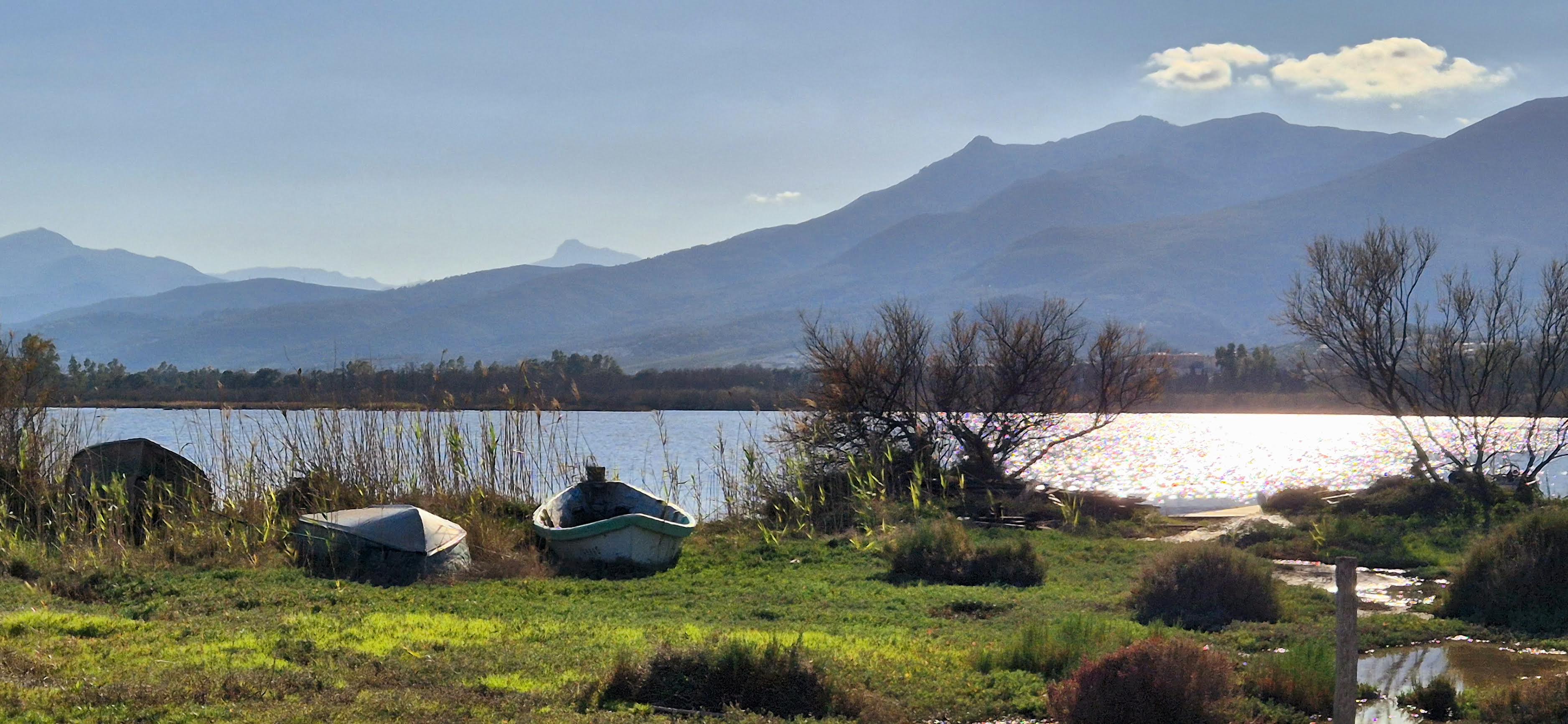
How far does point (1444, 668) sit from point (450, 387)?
106 feet

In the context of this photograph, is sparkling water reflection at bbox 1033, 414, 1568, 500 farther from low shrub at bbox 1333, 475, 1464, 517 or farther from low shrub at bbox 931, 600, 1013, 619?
low shrub at bbox 931, 600, 1013, 619

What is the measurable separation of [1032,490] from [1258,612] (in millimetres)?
12166

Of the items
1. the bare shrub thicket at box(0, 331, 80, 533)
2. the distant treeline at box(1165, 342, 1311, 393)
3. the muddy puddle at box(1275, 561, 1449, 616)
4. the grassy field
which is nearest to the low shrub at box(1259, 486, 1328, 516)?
the muddy puddle at box(1275, 561, 1449, 616)

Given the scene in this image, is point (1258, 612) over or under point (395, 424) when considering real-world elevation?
under

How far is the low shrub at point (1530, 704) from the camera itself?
6.70 meters

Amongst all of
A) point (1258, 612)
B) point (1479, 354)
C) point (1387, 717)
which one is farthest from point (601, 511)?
point (1479, 354)

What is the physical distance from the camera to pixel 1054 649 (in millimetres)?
8211

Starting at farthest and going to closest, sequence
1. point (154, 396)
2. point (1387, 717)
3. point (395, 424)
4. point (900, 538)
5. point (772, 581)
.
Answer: point (154, 396) → point (395, 424) → point (900, 538) → point (772, 581) → point (1387, 717)

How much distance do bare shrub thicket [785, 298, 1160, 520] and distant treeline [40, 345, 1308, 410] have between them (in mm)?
1546

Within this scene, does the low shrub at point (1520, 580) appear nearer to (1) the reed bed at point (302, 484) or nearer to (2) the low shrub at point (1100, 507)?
(2) the low shrub at point (1100, 507)

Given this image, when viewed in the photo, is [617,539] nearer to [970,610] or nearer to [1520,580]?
[970,610]

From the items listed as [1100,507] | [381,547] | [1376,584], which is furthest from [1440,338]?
[381,547]

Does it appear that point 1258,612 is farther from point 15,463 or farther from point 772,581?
point 15,463

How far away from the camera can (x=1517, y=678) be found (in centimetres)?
803
